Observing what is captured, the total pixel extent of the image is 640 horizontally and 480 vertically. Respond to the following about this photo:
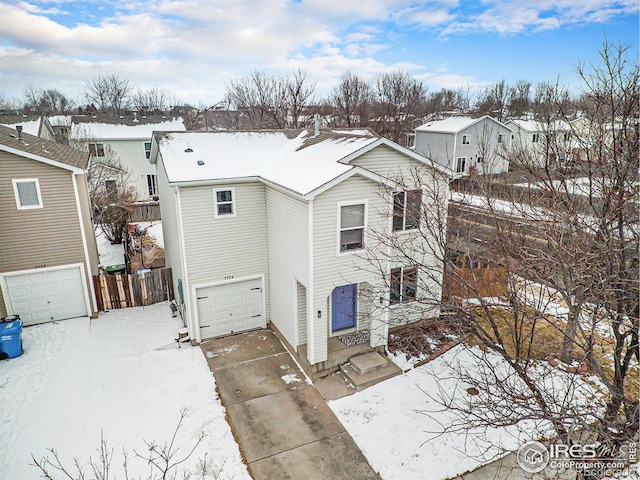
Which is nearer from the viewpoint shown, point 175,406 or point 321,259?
point 175,406

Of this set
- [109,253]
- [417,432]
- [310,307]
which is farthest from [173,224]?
[417,432]

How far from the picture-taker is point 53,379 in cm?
1162

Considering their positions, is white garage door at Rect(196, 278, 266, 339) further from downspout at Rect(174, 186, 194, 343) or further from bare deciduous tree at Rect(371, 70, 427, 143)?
bare deciduous tree at Rect(371, 70, 427, 143)

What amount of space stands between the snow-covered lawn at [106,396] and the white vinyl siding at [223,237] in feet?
7.36

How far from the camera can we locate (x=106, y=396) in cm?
1102

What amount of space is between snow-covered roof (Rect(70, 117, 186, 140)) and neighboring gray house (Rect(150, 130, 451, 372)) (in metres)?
22.0

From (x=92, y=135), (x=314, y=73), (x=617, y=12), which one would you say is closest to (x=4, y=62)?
(x=92, y=135)

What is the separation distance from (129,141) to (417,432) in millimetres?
33382

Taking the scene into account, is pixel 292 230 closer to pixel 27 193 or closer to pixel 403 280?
pixel 403 280

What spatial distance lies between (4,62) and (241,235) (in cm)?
3028

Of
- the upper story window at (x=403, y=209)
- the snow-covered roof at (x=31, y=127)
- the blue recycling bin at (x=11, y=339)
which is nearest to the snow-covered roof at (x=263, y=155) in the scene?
the upper story window at (x=403, y=209)

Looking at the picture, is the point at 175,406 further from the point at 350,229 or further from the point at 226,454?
the point at 350,229

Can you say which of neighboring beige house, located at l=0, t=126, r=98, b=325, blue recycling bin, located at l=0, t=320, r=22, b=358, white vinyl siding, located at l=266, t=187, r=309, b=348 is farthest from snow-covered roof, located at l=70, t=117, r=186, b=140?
white vinyl siding, located at l=266, t=187, r=309, b=348

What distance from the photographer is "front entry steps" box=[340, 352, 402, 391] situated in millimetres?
11641
